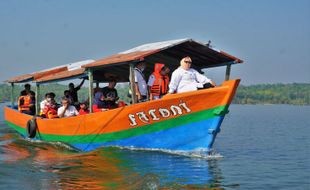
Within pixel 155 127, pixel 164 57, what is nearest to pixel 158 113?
pixel 155 127

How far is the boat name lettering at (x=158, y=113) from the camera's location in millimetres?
10352

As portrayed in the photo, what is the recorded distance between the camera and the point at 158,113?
1052cm

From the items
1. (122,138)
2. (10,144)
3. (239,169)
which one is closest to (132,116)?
(122,138)

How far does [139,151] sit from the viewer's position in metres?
11.1

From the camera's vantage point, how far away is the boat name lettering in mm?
10352

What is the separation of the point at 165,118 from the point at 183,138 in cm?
61

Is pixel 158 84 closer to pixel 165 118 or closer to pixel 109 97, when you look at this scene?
pixel 165 118

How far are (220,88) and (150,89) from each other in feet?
6.92

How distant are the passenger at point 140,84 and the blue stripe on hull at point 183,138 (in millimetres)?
1126

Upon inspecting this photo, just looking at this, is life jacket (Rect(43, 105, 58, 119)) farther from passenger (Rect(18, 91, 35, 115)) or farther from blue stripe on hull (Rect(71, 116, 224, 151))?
blue stripe on hull (Rect(71, 116, 224, 151))

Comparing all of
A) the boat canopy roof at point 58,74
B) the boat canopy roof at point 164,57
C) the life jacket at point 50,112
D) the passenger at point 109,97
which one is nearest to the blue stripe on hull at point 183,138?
the passenger at point 109,97

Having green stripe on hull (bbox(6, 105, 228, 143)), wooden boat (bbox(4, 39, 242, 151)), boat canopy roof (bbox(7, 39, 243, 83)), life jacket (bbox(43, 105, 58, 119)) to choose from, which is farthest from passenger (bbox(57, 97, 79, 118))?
green stripe on hull (bbox(6, 105, 228, 143))

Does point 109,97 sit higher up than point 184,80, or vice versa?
point 184,80

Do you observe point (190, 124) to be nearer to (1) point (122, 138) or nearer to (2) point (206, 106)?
(2) point (206, 106)
